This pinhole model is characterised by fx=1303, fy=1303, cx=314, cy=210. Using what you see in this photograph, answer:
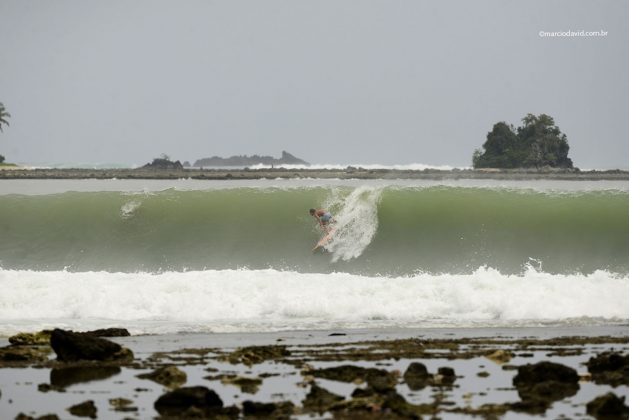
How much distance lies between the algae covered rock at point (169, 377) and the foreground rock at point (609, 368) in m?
5.28

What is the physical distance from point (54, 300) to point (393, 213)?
14106mm

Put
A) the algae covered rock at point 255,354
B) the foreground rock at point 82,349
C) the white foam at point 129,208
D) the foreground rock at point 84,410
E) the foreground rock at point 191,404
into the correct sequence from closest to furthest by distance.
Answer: the foreground rock at point 191,404 → the foreground rock at point 84,410 → the algae covered rock at point 255,354 → the foreground rock at point 82,349 → the white foam at point 129,208

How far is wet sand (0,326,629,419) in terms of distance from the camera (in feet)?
48.5

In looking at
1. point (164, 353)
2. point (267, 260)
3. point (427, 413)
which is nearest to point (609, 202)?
point (267, 260)

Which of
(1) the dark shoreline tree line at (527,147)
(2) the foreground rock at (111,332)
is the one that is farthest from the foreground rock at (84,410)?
(1) the dark shoreline tree line at (527,147)

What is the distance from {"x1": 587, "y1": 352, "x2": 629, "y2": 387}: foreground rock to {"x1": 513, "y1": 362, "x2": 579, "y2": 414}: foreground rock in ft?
1.85

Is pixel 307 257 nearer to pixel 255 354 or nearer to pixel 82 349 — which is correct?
pixel 255 354

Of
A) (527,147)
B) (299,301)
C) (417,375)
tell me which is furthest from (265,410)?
(527,147)

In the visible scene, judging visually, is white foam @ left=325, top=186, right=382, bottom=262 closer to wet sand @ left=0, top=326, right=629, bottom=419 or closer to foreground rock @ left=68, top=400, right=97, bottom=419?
wet sand @ left=0, top=326, right=629, bottom=419

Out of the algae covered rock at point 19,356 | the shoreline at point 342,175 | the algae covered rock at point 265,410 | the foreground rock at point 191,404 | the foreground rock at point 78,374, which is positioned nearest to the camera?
the algae covered rock at point 265,410

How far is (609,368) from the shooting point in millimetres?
17094

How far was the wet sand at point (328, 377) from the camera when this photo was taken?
48.5 feet

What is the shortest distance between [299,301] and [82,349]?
924 cm

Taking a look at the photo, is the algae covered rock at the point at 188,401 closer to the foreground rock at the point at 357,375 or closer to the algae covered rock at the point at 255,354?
the foreground rock at the point at 357,375
